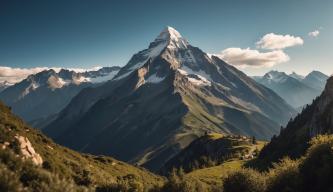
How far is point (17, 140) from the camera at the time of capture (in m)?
127

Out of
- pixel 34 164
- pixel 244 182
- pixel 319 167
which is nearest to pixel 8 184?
pixel 34 164

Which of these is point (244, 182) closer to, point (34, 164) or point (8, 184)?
point (34, 164)

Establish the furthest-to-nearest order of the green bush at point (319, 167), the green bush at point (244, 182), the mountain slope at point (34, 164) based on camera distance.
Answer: the green bush at point (244, 182), the green bush at point (319, 167), the mountain slope at point (34, 164)

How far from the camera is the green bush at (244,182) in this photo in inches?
3969

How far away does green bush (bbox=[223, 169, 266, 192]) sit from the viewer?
101 meters

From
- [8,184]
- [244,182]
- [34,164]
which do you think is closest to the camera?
[8,184]

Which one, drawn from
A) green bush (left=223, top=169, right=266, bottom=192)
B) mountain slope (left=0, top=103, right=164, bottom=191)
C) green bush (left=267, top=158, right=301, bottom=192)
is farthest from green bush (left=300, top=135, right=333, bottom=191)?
mountain slope (left=0, top=103, right=164, bottom=191)

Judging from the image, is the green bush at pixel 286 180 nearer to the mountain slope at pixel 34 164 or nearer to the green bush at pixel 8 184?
the mountain slope at pixel 34 164

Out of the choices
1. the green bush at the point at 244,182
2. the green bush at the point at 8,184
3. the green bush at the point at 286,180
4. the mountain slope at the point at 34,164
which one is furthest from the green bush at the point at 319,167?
the green bush at the point at 8,184

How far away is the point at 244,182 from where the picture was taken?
338 feet

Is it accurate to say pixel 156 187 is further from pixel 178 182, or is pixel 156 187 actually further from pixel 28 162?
pixel 28 162

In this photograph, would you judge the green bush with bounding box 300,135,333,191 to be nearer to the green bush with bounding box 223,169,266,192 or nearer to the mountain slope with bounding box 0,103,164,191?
the green bush with bounding box 223,169,266,192

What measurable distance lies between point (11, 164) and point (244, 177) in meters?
66.1

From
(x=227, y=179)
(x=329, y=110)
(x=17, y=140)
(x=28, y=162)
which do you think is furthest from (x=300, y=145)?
(x=28, y=162)
